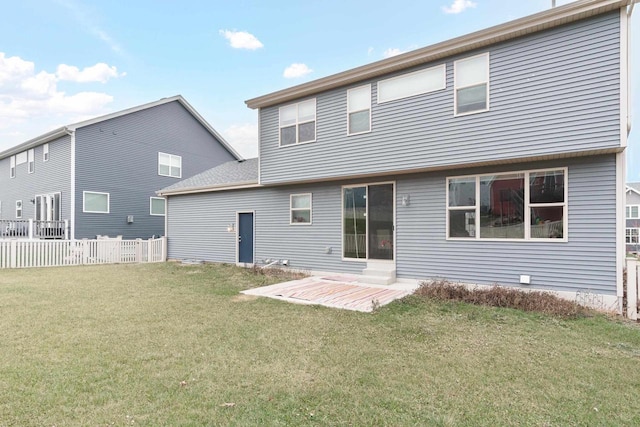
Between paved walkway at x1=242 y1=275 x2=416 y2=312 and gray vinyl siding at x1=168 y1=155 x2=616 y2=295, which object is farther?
paved walkway at x1=242 y1=275 x2=416 y2=312

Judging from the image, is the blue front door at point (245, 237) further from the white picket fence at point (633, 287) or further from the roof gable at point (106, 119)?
the white picket fence at point (633, 287)

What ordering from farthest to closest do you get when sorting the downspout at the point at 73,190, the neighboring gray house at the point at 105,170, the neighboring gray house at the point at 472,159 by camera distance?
the neighboring gray house at the point at 105,170
the downspout at the point at 73,190
the neighboring gray house at the point at 472,159

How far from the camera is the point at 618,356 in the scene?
4109 mm

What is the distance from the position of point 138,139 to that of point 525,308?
62.5 ft

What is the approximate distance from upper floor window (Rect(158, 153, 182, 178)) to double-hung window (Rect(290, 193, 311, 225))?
11710mm

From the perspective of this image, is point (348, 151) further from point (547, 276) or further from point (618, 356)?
point (618, 356)

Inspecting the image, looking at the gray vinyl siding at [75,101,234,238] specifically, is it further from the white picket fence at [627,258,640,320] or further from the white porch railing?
the white picket fence at [627,258,640,320]

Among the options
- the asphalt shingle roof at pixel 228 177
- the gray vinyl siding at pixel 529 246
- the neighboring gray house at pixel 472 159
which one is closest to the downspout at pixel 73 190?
the asphalt shingle roof at pixel 228 177

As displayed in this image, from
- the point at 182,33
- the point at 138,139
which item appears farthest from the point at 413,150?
the point at 138,139

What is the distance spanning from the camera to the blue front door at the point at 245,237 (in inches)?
479

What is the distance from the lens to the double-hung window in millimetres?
10742

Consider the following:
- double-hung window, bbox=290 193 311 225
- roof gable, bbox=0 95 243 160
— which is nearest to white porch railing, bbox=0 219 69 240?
roof gable, bbox=0 95 243 160

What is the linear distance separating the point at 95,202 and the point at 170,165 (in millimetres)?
4559

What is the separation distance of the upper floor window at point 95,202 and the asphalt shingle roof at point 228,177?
475 centimetres
